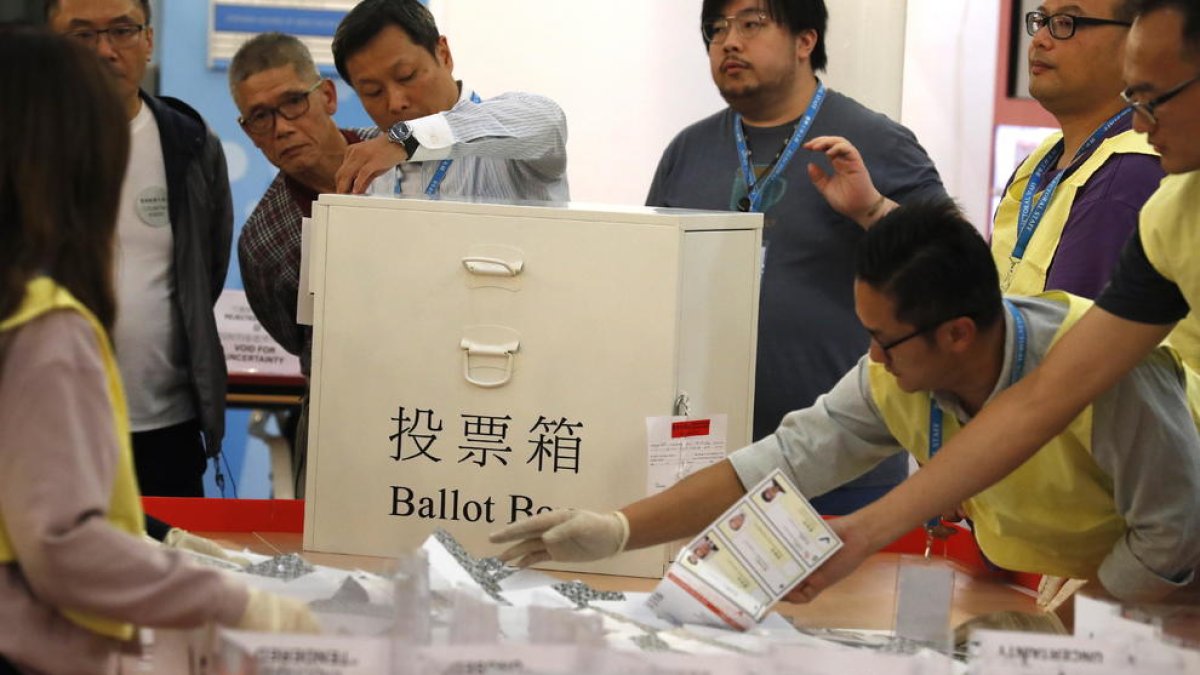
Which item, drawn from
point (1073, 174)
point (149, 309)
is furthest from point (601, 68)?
point (1073, 174)

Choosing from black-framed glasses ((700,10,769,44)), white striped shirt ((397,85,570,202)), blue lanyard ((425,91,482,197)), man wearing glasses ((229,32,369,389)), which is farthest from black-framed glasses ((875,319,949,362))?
man wearing glasses ((229,32,369,389))

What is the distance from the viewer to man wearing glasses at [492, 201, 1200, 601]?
156cm

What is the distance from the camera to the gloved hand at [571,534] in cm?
164

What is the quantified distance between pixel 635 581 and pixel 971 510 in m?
0.42

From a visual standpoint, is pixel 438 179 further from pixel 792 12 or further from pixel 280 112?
pixel 792 12

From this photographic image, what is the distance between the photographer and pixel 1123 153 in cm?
192

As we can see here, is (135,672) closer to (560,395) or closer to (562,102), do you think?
(560,395)

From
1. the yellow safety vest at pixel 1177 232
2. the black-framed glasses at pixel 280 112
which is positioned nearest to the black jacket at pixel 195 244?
the black-framed glasses at pixel 280 112

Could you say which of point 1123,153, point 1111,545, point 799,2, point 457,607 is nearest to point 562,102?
point 799,2

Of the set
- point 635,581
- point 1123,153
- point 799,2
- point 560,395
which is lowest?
point 635,581

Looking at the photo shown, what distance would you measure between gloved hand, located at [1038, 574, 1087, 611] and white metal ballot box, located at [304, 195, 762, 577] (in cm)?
42

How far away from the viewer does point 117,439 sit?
3.55ft

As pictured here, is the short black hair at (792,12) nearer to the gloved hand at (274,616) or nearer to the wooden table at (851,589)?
the wooden table at (851,589)

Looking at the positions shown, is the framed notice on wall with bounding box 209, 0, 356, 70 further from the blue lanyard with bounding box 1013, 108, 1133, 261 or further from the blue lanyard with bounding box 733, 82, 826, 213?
the blue lanyard with bounding box 1013, 108, 1133, 261
